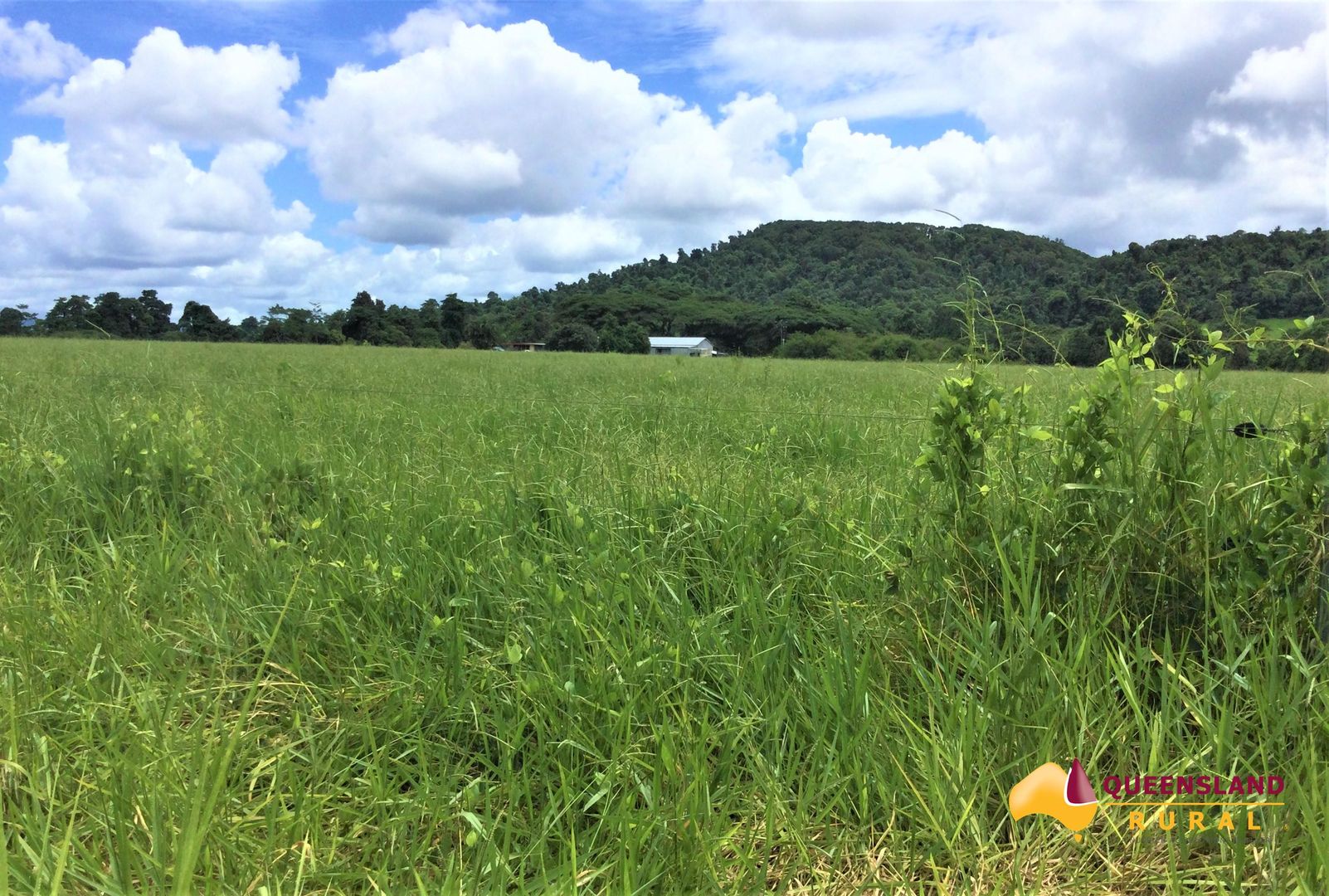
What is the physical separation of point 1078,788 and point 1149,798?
18 cm

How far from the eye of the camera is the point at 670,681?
6.99ft

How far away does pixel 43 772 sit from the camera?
6.20 feet

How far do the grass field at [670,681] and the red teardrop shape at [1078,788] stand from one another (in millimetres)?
82

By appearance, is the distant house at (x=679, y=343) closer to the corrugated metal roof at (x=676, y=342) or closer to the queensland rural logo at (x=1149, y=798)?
the corrugated metal roof at (x=676, y=342)

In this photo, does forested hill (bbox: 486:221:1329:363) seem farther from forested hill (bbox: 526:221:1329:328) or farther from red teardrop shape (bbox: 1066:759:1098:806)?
red teardrop shape (bbox: 1066:759:1098:806)

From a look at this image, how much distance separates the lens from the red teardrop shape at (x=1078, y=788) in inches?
65.9

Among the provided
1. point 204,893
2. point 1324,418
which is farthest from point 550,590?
point 1324,418

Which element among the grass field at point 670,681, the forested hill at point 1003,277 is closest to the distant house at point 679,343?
the forested hill at point 1003,277

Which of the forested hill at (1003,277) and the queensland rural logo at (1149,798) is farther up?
the forested hill at (1003,277)

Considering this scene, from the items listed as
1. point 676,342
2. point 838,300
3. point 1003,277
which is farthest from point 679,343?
point 1003,277

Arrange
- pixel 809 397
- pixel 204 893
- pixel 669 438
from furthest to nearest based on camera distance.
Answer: pixel 809 397
pixel 669 438
pixel 204 893

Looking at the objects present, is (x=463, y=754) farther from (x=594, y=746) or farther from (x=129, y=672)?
(x=129, y=672)

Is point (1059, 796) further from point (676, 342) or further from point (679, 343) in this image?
point (676, 342)

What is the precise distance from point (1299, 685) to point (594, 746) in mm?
1747
